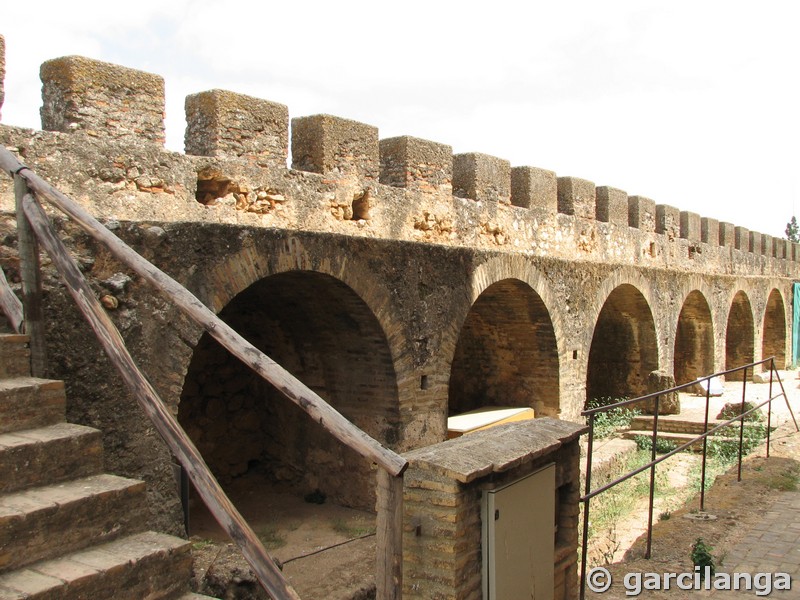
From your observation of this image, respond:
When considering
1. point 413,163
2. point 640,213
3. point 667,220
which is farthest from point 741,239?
point 413,163

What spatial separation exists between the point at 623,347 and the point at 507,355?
12.8ft

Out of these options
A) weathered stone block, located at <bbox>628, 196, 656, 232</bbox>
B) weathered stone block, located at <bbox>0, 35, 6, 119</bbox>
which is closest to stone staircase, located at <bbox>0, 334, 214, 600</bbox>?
weathered stone block, located at <bbox>0, 35, 6, 119</bbox>

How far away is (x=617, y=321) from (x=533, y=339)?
3890 mm

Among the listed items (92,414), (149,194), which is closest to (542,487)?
(92,414)

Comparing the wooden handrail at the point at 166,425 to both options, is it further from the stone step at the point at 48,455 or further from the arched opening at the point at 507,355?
the arched opening at the point at 507,355

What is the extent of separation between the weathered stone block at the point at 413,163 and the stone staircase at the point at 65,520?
527 cm

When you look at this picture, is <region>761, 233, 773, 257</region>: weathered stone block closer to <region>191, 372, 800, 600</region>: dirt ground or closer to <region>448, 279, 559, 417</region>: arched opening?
<region>191, 372, 800, 600</region>: dirt ground

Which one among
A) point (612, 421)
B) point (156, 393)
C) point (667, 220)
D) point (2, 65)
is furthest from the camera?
point (667, 220)

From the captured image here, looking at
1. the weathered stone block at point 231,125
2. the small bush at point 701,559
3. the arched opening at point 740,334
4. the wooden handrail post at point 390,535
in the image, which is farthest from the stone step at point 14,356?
A: the arched opening at point 740,334

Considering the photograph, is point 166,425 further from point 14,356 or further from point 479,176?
point 479,176

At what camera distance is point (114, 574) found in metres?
2.60

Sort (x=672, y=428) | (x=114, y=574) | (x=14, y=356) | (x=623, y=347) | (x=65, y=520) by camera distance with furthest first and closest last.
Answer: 1. (x=623, y=347)
2. (x=672, y=428)
3. (x=14, y=356)
4. (x=65, y=520)
5. (x=114, y=574)

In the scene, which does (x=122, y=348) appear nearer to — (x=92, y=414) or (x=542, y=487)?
(x=92, y=414)

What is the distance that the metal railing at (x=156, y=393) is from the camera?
8.36ft
